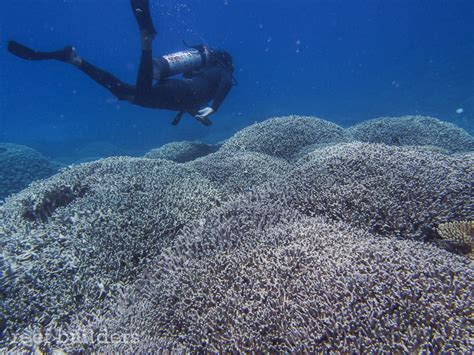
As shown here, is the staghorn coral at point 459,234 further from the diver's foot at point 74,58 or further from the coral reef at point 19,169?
the coral reef at point 19,169

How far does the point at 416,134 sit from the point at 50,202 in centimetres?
1013

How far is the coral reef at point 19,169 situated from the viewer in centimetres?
1366

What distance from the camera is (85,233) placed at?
335cm

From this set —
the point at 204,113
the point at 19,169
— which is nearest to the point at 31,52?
the point at 204,113

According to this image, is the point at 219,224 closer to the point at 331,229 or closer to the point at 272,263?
the point at 272,263

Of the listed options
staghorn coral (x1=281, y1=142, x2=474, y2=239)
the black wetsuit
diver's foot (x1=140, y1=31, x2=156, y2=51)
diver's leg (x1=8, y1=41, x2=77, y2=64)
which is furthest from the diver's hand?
staghorn coral (x1=281, y1=142, x2=474, y2=239)

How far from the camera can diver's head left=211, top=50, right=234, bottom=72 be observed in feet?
29.5

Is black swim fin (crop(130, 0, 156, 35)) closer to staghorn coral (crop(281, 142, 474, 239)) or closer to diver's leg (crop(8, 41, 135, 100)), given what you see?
diver's leg (crop(8, 41, 135, 100))

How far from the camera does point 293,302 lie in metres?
2.09

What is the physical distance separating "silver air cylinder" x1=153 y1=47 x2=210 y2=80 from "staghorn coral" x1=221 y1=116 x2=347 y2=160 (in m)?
2.73

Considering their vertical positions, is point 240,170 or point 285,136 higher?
point 285,136

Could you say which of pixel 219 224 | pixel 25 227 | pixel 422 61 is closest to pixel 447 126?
pixel 219 224

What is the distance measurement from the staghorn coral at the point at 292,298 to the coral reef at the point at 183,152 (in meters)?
6.97

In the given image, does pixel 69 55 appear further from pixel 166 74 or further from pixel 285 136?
pixel 285 136
